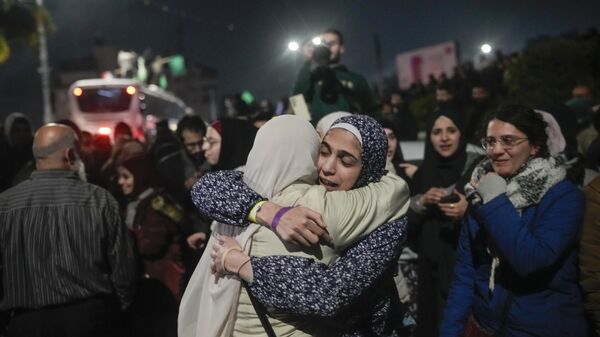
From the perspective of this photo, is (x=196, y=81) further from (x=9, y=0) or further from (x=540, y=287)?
(x=540, y=287)

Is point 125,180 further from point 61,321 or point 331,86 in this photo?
point 331,86

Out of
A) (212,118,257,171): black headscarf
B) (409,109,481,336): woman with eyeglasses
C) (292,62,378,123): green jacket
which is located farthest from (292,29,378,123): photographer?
(212,118,257,171): black headscarf

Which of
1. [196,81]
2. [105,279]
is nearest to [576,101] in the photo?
[105,279]

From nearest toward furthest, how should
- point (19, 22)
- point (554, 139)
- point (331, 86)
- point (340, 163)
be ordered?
point (340, 163) → point (554, 139) → point (331, 86) → point (19, 22)

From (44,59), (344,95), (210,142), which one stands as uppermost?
(44,59)

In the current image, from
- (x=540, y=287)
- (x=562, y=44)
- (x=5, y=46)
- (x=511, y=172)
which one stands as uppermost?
(x=5, y=46)

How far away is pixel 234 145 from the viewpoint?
12.1 ft

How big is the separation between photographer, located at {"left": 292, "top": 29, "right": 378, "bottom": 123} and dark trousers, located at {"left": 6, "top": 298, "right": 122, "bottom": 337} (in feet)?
9.27

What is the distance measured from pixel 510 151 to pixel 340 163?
3.37ft

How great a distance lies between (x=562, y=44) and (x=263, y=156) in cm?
1115

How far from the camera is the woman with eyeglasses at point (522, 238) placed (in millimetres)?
2510

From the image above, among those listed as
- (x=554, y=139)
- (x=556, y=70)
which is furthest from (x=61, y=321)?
(x=556, y=70)

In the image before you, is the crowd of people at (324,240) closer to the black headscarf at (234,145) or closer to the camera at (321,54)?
the black headscarf at (234,145)

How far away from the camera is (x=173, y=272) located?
14.2 feet
